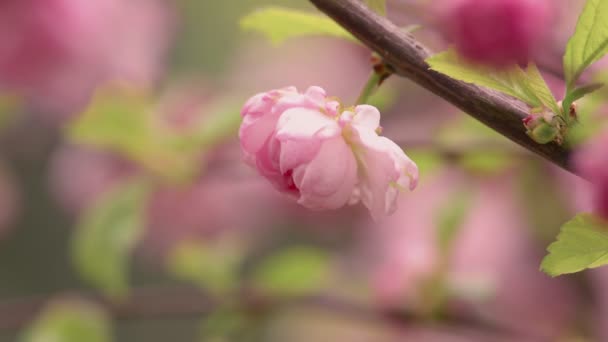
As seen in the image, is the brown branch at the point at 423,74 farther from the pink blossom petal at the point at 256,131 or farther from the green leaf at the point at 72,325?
the green leaf at the point at 72,325

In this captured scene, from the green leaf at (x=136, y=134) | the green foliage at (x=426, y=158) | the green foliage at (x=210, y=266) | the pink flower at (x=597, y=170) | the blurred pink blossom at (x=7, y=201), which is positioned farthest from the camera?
the blurred pink blossom at (x=7, y=201)

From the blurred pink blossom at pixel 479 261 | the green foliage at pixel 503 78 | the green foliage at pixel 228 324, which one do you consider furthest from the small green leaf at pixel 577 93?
the green foliage at pixel 228 324

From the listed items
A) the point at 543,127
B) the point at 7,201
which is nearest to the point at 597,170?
A: the point at 543,127

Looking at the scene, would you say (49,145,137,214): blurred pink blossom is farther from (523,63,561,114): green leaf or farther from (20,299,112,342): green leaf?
(523,63,561,114): green leaf

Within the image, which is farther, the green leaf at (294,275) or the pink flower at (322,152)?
the green leaf at (294,275)

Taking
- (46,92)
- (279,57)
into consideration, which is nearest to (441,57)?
(46,92)
